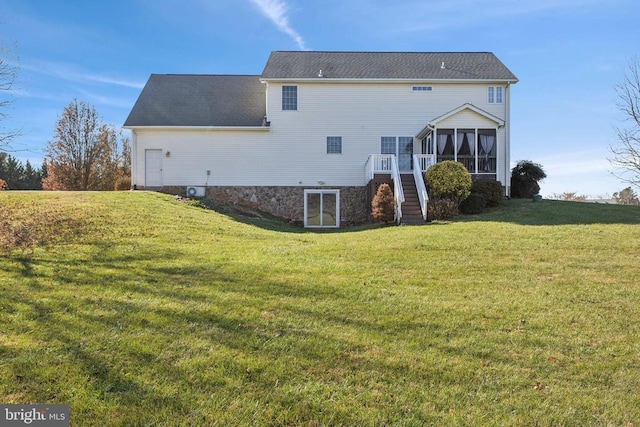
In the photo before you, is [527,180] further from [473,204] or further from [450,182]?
[450,182]

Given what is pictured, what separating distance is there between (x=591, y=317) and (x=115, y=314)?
19.4ft

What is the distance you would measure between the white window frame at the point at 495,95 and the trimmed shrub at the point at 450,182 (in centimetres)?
663

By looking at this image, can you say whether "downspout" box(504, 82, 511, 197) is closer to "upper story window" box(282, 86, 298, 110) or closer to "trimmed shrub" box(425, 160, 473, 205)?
"trimmed shrub" box(425, 160, 473, 205)

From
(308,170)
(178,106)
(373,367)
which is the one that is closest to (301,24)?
(308,170)

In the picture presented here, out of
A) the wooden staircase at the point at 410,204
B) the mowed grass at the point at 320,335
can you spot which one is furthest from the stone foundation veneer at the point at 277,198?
the mowed grass at the point at 320,335

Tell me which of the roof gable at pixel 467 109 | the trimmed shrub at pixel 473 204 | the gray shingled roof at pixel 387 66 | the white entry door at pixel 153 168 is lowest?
the trimmed shrub at pixel 473 204

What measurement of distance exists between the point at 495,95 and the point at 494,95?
0.16ft

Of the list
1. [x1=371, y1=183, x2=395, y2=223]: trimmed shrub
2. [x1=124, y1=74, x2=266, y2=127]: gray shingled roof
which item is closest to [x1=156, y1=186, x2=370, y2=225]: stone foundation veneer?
[x1=124, y1=74, x2=266, y2=127]: gray shingled roof

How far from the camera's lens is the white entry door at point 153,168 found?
67.4ft

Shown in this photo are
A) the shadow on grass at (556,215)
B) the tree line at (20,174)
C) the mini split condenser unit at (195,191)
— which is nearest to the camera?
the shadow on grass at (556,215)

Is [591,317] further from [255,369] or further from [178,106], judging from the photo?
[178,106]

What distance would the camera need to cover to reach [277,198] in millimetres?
20547

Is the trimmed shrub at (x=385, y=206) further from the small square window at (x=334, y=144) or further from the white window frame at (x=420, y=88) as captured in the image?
the white window frame at (x=420, y=88)

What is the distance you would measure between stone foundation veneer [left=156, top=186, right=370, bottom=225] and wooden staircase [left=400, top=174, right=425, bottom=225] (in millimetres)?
2862
